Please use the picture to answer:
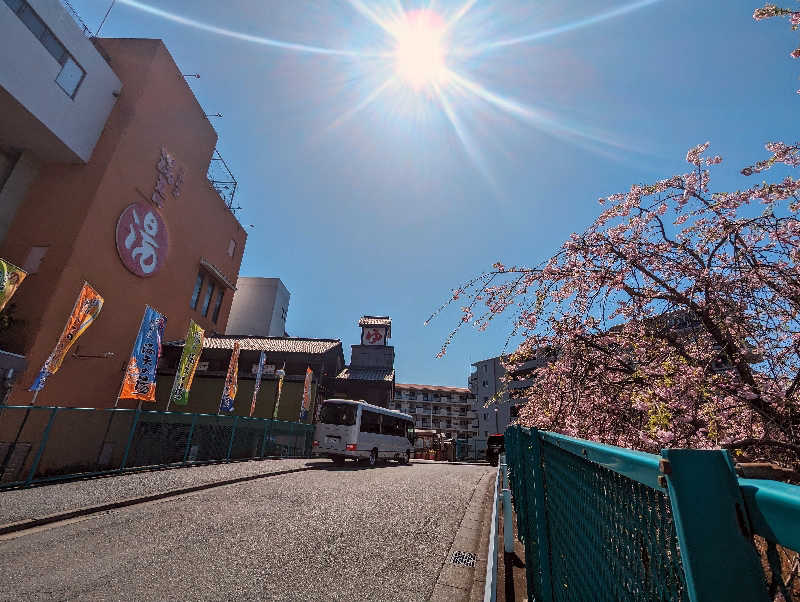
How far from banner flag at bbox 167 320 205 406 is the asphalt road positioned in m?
8.87

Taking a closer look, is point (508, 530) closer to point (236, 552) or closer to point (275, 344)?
point (236, 552)

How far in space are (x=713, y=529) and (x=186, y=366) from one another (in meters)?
17.9

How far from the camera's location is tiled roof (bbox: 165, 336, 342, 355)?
1014 inches

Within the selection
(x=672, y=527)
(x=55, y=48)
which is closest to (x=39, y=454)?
(x=672, y=527)

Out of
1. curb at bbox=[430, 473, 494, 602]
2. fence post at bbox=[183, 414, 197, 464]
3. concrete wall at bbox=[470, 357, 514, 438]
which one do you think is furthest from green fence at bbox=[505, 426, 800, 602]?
concrete wall at bbox=[470, 357, 514, 438]

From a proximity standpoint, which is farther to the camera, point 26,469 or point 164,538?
point 26,469

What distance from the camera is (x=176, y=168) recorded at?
2042cm

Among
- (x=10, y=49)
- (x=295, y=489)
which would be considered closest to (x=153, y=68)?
(x=10, y=49)

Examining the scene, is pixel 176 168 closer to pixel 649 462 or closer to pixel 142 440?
pixel 142 440

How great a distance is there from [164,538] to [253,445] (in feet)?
39.1

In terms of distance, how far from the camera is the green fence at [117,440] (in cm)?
1184

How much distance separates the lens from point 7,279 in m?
11.3

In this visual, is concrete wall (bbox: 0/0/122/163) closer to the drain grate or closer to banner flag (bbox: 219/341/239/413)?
banner flag (bbox: 219/341/239/413)

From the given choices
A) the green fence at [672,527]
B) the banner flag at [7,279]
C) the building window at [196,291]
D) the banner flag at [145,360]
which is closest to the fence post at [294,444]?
the banner flag at [145,360]
